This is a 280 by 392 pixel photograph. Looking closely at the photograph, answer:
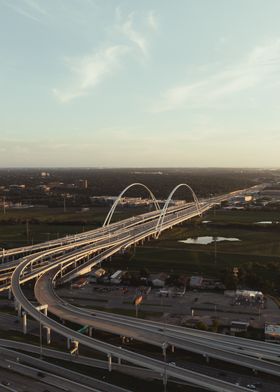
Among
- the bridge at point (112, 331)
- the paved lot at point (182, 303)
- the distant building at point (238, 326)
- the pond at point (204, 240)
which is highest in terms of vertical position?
the bridge at point (112, 331)

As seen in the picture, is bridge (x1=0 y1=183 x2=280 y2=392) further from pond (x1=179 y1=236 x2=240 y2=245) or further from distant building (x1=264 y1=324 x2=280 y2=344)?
pond (x1=179 y1=236 x2=240 y2=245)

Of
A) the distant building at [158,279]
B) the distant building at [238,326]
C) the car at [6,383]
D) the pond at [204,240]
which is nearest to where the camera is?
the car at [6,383]

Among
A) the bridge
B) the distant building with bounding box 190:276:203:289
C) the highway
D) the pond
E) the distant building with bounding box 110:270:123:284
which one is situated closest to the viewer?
the bridge

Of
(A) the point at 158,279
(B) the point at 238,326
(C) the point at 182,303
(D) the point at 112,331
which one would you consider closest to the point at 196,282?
(A) the point at 158,279

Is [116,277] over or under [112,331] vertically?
A: under

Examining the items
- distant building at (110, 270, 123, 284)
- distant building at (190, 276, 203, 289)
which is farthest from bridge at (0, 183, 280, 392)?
distant building at (190, 276, 203, 289)

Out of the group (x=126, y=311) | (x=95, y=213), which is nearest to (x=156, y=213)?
(x=95, y=213)

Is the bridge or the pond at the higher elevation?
the bridge

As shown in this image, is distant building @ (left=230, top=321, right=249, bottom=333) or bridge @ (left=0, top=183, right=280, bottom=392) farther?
distant building @ (left=230, top=321, right=249, bottom=333)

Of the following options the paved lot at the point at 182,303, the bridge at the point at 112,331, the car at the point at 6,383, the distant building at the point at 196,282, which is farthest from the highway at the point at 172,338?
the distant building at the point at 196,282

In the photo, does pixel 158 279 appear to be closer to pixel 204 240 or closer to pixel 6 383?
pixel 6 383

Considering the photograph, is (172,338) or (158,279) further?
(158,279)

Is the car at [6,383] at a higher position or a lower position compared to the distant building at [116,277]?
lower

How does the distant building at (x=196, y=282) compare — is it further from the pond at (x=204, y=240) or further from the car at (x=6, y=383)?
the car at (x=6, y=383)
